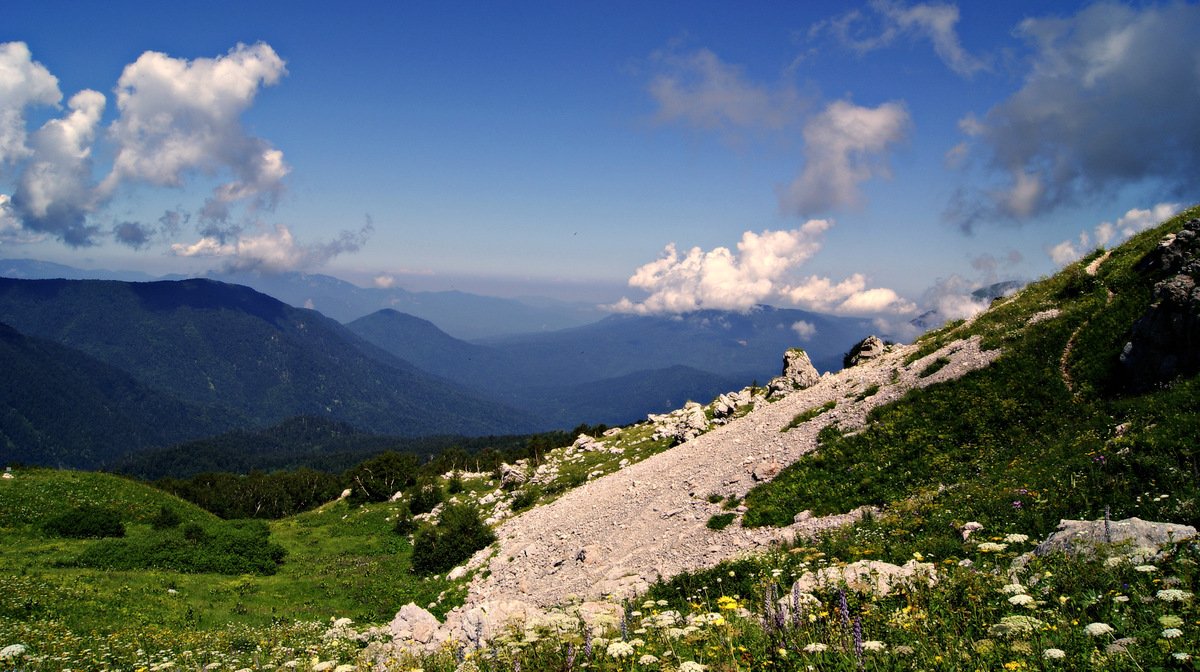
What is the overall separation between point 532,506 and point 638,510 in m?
17.7

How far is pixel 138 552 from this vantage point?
32.9 meters

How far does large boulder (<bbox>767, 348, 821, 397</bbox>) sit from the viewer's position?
1768 inches

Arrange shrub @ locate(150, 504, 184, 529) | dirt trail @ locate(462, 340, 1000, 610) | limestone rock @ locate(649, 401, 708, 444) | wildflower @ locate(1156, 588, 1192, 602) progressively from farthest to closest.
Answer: limestone rock @ locate(649, 401, 708, 444) < shrub @ locate(150, 504, 184, 529) < dirt trail @ locate(462, 340, 1000, 610) < wildflower @ locate(1156, 588, 1192, 602)

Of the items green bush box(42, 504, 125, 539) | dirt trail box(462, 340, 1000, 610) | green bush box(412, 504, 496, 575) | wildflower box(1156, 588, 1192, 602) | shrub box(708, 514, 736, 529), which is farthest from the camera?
green bush box(42, 504, 125, 539)

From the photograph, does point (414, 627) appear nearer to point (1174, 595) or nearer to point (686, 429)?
point (1174, 595)

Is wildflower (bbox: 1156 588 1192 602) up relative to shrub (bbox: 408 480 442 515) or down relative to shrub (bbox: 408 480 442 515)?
up

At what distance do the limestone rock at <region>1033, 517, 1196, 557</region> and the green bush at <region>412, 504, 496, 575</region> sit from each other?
3021 centimetres

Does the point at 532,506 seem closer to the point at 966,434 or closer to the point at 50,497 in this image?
the point at 966,434

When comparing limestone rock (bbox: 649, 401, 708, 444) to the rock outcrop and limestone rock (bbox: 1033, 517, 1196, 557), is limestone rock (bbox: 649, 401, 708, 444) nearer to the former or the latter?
the rock outcrop

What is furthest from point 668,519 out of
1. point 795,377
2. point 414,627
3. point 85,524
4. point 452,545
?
point 85,524

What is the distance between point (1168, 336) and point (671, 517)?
17829 mm

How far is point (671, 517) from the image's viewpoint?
77.7 ft

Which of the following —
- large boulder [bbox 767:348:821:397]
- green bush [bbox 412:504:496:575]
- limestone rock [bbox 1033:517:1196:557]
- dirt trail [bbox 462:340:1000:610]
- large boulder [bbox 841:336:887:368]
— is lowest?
green bush [bbox 412:504:496:575]

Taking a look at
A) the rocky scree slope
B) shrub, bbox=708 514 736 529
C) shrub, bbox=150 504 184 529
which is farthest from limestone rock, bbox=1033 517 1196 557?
shrub, bbox=150 504 184 529
